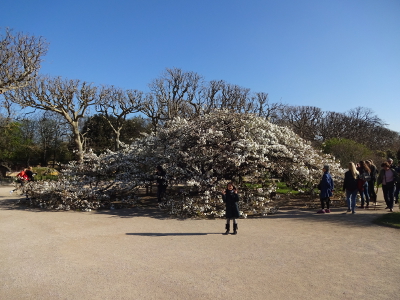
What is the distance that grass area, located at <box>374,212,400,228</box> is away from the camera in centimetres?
782

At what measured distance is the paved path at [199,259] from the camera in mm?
4250

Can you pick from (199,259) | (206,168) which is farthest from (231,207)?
(206,168)

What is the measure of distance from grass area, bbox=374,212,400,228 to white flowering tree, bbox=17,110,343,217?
2698 mm

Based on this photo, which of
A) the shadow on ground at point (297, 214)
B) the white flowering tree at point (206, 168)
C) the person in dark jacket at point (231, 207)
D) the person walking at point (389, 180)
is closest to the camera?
the person in dark jacket at point (231, 207)

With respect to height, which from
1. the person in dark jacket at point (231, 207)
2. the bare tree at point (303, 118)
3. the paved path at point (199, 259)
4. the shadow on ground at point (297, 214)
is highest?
the bare tree at point (303, 118)

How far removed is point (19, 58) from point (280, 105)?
30.1m

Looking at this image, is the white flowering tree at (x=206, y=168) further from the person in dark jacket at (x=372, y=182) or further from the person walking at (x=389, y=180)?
the person walking at (x=389, y=180)

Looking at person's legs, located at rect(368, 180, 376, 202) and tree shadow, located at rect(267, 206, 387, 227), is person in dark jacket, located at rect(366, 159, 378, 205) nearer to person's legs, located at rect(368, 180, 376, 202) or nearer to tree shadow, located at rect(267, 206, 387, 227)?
person's legs, located at rect(368, 180, 376, 202)

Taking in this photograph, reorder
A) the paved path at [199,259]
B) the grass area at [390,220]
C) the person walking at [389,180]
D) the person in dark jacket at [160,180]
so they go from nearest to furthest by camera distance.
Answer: the paved path at [199,259], the grass area at [390,220], the person walking at [389,180], the person in dark jacket at [160,180]

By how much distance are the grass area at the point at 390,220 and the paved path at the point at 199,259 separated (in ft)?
1.02

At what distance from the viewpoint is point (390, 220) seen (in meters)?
8.22

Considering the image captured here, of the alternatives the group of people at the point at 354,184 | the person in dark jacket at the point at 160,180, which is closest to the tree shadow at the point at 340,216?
the group of people at the point at 354,184

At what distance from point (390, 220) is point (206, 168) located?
5791 mm

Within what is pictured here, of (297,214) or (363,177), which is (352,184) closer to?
(363,177)
